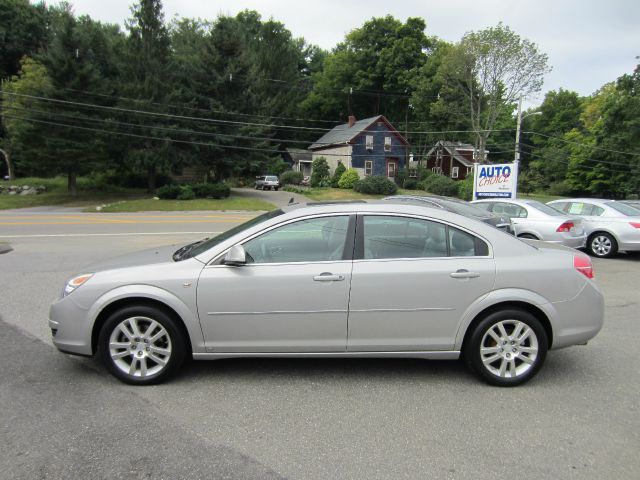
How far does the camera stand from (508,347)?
3.89 m

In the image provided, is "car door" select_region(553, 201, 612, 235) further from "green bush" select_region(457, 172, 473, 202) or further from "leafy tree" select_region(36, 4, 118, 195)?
"leafy tree" select_region(36, 4, 118, 195)

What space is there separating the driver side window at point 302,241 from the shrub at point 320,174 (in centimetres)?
4573

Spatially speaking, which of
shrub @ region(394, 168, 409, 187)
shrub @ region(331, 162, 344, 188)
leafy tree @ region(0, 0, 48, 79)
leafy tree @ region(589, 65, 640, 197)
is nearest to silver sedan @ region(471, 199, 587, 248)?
shrub @ region(331, 162, 344, 188)

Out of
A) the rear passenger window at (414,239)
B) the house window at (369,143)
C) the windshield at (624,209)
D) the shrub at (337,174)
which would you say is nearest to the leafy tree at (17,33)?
the shrub at (337,174)

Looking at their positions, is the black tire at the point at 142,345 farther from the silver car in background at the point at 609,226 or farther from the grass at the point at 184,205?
the grass at the point at 184,205

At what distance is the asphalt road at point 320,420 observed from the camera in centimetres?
280

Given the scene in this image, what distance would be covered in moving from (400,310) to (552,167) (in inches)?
2789

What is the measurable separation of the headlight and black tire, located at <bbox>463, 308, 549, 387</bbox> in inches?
132

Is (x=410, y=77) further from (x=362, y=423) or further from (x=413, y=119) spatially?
(x=362, y=423)

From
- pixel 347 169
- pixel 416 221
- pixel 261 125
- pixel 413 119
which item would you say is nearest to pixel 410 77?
pixel 413 119

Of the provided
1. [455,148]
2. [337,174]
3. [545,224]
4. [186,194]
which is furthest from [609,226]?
[455,148]

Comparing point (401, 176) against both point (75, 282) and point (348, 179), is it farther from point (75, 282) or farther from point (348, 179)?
point (75, 282)

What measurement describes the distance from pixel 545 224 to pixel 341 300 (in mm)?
8597

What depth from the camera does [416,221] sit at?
13.2 ft
